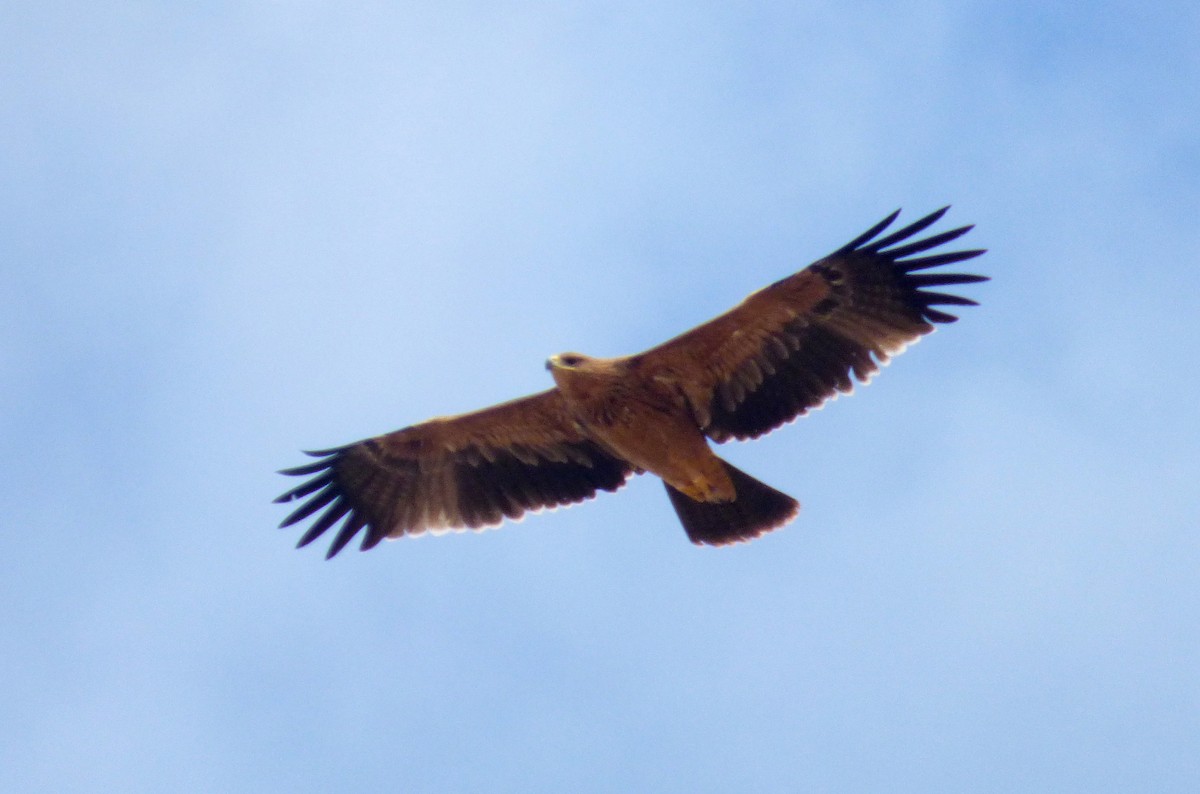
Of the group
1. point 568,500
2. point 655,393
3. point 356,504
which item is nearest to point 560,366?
point 655,393

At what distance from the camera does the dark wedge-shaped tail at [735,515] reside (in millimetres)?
11039

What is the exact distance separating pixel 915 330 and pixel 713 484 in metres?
1.71

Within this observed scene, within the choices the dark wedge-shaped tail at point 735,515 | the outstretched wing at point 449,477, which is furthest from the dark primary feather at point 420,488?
the dark wedge-shaped tail at point 735,515

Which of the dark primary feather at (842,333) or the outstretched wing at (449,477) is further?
the outstretched wing at (449,477)

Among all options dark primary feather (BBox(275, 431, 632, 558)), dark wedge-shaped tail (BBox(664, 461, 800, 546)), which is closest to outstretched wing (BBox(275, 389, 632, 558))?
dark primary feather (BBox(275, 431, 632, 558))

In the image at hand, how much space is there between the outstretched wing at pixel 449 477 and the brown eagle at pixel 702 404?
0.01 metres

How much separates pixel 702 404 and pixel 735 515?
903mm

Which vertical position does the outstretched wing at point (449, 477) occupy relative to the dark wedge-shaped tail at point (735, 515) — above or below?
above

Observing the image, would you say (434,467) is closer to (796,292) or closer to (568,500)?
(568,500)

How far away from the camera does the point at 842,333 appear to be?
10.5 metres

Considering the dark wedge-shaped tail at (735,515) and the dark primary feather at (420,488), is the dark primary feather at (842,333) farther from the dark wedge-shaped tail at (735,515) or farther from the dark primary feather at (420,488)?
the dark primary feather at (420,488)

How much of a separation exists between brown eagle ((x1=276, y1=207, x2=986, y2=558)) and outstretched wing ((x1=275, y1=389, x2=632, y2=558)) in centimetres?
1

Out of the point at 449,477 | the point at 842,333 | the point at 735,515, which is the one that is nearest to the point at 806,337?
the point at 842,333

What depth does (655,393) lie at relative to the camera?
10523 millimetres
